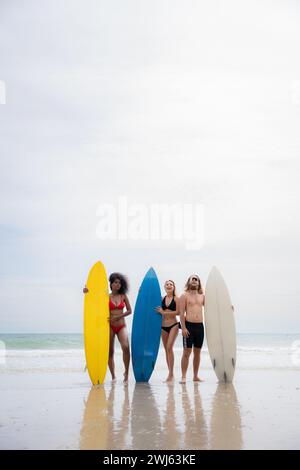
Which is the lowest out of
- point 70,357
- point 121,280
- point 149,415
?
point 70,357

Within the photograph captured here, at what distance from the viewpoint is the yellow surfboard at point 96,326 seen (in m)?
7.94

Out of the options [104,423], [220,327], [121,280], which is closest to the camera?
[104,423]

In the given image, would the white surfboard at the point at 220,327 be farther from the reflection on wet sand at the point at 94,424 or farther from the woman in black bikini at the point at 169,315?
the reflection on wet sand at the point at 94,424

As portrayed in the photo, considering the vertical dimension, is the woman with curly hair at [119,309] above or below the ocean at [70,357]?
above

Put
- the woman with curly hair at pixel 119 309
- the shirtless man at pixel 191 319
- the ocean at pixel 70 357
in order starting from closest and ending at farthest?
the shirtless man at pixel 191 319
the woman with curly hair at pixel 119 309
the ocean at pixel 70 357

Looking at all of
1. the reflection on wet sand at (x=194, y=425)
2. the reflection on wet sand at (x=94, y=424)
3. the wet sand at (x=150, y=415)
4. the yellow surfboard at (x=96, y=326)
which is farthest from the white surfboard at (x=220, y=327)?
the reflection on wet sand at (x=94, y=424)

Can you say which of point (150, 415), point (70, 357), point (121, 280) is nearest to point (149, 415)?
point (150, 415)

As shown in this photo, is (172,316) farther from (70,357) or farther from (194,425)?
(70,357)

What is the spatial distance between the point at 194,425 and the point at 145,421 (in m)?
0.47

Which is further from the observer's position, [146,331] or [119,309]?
[146,331]

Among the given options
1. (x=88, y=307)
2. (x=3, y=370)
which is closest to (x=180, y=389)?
(x=88, y=307)

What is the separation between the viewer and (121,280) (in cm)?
812

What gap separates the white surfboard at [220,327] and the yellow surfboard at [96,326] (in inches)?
61.0

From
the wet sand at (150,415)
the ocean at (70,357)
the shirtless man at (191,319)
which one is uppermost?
the shirtless man at (191,319)
